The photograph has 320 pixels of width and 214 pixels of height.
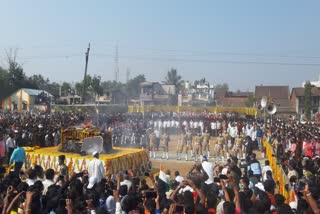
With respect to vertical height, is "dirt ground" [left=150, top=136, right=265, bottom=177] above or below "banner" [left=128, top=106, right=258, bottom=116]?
below

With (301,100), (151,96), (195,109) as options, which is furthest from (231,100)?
(195,109)

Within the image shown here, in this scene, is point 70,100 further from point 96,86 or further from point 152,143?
point 152,143

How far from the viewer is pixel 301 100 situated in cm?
6500

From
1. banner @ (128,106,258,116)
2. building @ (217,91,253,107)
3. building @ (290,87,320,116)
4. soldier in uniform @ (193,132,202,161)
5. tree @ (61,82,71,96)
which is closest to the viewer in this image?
soldier in uniform @ (193,132,202,161)

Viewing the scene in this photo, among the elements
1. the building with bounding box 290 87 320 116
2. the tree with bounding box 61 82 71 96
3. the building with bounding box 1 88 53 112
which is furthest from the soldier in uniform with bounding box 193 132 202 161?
the tree with bounding box 61 82 71 96

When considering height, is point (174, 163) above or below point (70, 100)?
below

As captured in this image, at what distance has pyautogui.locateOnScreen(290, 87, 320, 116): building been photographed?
196 ft

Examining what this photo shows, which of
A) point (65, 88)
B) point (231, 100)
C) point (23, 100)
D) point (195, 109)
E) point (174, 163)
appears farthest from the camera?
point (231, 100)

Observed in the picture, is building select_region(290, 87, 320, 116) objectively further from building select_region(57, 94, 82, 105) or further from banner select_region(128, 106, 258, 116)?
building select_region(57, 94, 82, 105)

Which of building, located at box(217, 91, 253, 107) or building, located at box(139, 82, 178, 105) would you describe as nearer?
building, located at box(139, 82, 178, 105)

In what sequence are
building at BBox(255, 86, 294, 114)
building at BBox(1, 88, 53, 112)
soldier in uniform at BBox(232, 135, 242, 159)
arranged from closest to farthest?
1. soldier in uniform at BBox(232, 135, 242, 159)
2. building at BBox(1, 88, 53, 112)
3. building at BBox(255, 86, 294, 114)

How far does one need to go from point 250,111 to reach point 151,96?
27.5 m

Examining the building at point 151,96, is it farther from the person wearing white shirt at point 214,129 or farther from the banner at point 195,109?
the person wearing white shirt at point 214,129

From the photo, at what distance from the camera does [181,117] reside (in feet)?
118
